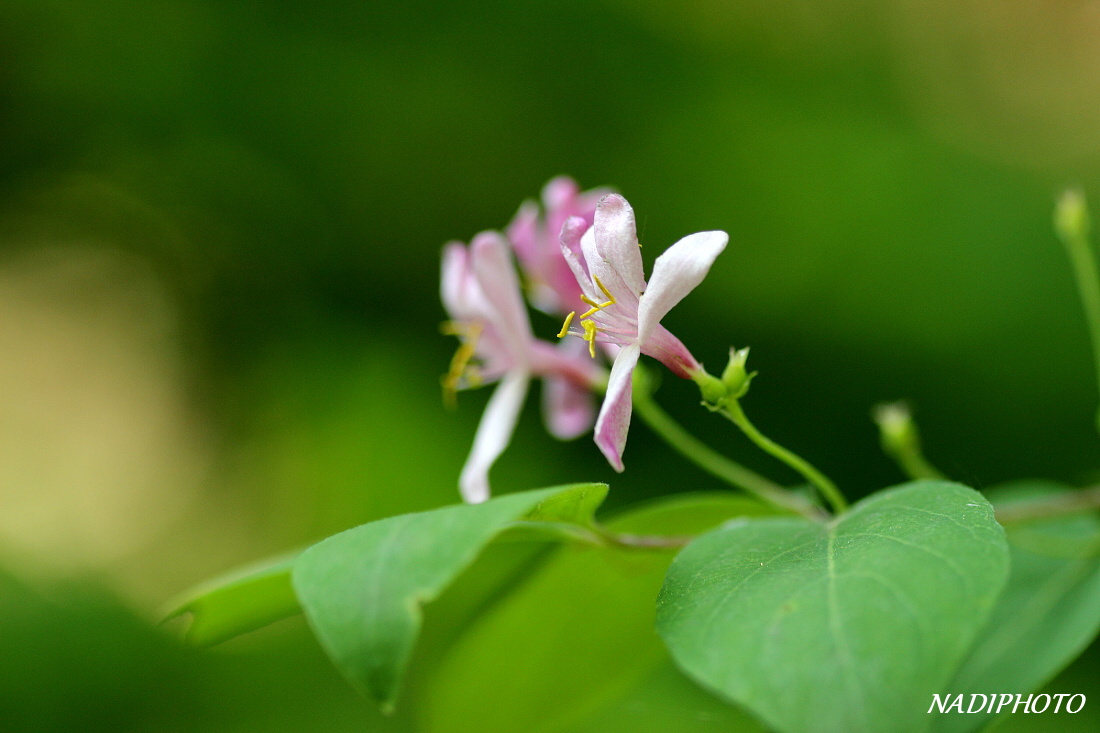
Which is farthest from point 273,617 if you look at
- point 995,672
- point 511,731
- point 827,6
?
point 827,6

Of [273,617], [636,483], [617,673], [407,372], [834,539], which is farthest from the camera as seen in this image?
[407,372]

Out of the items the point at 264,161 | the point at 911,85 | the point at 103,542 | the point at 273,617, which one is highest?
the point at 264,161

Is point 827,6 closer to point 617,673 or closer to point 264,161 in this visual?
point 264,161

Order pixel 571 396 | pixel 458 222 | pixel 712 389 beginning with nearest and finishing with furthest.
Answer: pixel 712 389
pixel 571 396
pixel 458 222

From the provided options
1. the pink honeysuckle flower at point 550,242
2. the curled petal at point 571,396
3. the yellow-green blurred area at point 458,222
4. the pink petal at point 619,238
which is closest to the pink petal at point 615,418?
the pink petal at point 619,238

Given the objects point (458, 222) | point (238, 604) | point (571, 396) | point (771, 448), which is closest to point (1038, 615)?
point (771, 448)

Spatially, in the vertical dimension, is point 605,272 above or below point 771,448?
above

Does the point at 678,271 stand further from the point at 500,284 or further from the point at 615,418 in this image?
the point at 500,284
